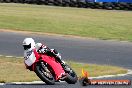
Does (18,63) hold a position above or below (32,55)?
below

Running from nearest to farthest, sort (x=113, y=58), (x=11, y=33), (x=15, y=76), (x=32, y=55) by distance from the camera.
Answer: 1. (x=32, y=55)
2. (x=15, y=76)
3. (x=113, y=58)
4. (x=11, y=33)

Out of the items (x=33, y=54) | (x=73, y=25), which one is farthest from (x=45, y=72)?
(x=73, y=25)

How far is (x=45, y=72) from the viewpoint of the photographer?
1140cm

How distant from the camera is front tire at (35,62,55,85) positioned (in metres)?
11.4

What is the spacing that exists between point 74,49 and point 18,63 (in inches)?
233

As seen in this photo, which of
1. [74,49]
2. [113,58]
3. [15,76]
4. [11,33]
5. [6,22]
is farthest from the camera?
[6,22]

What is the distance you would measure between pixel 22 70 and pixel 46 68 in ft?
10.3

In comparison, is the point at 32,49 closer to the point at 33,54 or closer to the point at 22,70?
the point at 33,54

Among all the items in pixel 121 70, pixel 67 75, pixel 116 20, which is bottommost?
pixel 116 20

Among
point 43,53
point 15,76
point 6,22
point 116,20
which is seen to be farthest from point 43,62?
point 116,20

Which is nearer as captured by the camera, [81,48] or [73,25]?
[81,48]

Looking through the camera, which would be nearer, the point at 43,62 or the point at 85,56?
the point at 43,62

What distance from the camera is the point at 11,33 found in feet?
88.2

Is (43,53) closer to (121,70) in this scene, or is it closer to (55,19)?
(121,70)
